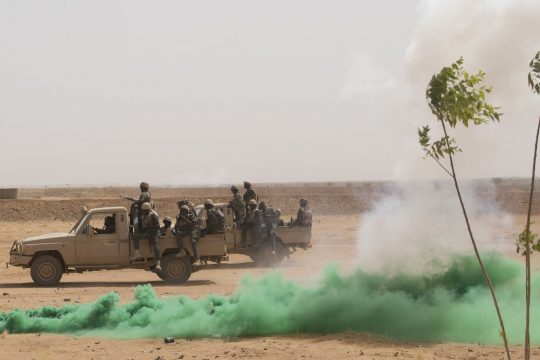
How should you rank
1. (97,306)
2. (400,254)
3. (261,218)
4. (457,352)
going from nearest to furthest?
(457,352), (97,306), (400,254), (261,218)

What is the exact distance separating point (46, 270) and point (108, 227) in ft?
5.53

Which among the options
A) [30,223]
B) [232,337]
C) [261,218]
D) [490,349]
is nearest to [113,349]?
[232,337]

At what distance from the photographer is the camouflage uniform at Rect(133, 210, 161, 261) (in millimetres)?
19578

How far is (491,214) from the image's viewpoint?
52.3 metres

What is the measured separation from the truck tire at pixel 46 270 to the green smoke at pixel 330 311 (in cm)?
463

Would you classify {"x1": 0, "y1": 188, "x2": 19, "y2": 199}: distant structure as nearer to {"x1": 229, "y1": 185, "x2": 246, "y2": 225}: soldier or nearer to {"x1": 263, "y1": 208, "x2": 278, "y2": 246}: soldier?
{"x1": 229, "y1": 185, "x2": 246, "y2": 225}: soldier

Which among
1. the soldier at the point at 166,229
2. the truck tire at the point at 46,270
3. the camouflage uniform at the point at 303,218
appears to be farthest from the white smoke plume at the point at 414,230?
the truck tire at the point at 46,270

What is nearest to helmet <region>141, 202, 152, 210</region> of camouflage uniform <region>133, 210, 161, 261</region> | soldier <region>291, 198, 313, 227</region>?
camouflage uniform <region>133, 210, 161, 261</region>

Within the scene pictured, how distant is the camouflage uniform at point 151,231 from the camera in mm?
19578

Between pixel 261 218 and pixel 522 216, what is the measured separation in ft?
98.1

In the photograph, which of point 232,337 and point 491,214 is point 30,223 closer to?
point 491,214

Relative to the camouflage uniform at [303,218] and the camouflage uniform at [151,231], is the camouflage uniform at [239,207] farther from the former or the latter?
the camouflage uniform at [151,231]

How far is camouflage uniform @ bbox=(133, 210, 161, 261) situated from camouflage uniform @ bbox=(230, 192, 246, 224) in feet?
12.5

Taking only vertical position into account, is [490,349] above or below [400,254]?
below
